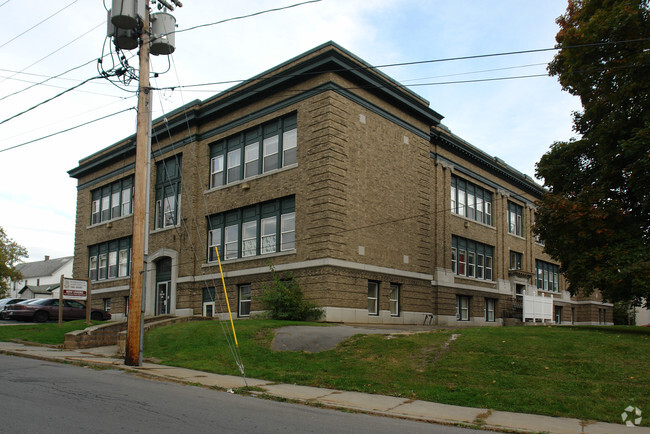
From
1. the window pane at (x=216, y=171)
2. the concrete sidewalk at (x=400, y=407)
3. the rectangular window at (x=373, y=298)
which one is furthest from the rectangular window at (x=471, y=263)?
the concrete sidewalk at (x=400, y=407)

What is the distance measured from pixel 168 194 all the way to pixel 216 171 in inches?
176

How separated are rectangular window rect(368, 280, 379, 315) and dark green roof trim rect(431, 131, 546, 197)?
10456mm

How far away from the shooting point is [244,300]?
1096 inches

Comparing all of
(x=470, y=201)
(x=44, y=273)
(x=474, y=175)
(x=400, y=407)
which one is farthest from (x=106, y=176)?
(x=44, y=273)

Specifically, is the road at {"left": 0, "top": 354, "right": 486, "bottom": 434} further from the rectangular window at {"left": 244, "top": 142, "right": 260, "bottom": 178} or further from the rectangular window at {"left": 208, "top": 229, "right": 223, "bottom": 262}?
the rectangular window at {"left": 208, "top": 229, "right": 223, "bottom": 262}

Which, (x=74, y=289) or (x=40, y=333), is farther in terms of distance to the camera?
(x=74, y=289)

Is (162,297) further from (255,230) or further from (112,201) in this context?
(112,201)

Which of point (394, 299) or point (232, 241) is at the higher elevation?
point (232, 241)

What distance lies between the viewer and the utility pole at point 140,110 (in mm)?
15508

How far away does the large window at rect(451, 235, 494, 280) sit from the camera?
1363 inches

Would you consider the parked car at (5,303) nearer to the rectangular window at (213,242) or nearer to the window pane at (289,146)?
the rectangular window at (213,242)

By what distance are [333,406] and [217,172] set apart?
22.1 metres

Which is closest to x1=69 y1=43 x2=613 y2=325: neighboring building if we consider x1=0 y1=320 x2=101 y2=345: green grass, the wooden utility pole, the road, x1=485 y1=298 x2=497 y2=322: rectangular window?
x1=485 y1=298 x2=497 y2=322: rectangular window

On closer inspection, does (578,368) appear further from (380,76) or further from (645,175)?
(380,76)
